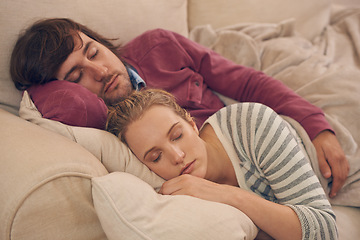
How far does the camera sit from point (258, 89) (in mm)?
1282

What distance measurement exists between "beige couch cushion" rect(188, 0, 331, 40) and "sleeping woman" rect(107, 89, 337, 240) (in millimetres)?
900

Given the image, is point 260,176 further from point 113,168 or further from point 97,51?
point 97,51

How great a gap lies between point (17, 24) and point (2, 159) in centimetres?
57

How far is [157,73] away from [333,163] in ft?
2.34

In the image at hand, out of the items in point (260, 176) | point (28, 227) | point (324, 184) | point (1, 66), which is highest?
point (1, 66)

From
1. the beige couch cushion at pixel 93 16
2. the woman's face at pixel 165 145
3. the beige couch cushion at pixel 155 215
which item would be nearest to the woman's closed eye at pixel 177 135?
the woman's face at pixel 165 145

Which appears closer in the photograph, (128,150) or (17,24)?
(128,150)

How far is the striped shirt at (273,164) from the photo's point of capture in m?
0.77

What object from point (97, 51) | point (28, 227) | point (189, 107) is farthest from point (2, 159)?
point (189, 107)

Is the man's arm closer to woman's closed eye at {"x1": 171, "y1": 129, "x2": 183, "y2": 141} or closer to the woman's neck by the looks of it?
the woman's neck

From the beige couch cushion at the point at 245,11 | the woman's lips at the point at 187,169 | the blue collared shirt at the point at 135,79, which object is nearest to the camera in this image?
the woman's lips at the point at 187,169

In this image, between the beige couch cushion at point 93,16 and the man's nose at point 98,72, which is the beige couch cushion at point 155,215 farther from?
the beige couch cushion at point 93,16

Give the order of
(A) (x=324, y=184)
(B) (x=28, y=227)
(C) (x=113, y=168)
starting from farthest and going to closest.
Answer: (A) (x=324, y=184)
(C) (x=113, y=168)
(B) (x=28, y=227)

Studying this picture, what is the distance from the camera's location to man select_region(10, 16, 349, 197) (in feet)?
3.36
